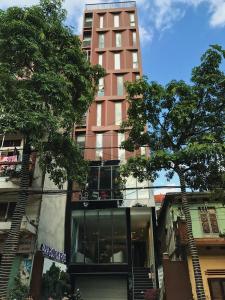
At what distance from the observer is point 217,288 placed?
1647 cm

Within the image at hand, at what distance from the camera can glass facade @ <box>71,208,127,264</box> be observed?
2375cm

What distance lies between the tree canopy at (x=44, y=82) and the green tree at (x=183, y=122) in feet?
9.09

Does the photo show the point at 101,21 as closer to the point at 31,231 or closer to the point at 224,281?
the point at 31,231

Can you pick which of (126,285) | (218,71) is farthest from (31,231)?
(218,71)

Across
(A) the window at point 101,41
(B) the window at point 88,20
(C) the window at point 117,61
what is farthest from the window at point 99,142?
(B) the window at point 88,20

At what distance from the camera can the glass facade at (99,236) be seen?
2375 centimetres

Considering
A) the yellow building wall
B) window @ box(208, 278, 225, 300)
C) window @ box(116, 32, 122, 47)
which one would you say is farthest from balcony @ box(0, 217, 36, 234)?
window @ box(116, 32, 122, 47)

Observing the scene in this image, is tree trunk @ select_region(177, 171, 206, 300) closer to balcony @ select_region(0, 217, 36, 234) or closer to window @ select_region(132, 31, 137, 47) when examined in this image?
balcony @ select_region(0, 217, 36, 234)

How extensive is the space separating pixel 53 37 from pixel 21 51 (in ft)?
7.87

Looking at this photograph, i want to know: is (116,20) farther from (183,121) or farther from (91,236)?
(183,121)

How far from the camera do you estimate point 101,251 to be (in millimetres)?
24078

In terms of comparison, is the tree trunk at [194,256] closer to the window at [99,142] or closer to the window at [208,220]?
the window at [208,220]

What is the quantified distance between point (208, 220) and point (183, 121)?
363 inches

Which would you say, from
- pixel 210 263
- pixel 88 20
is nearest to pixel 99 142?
pixel 210 263
